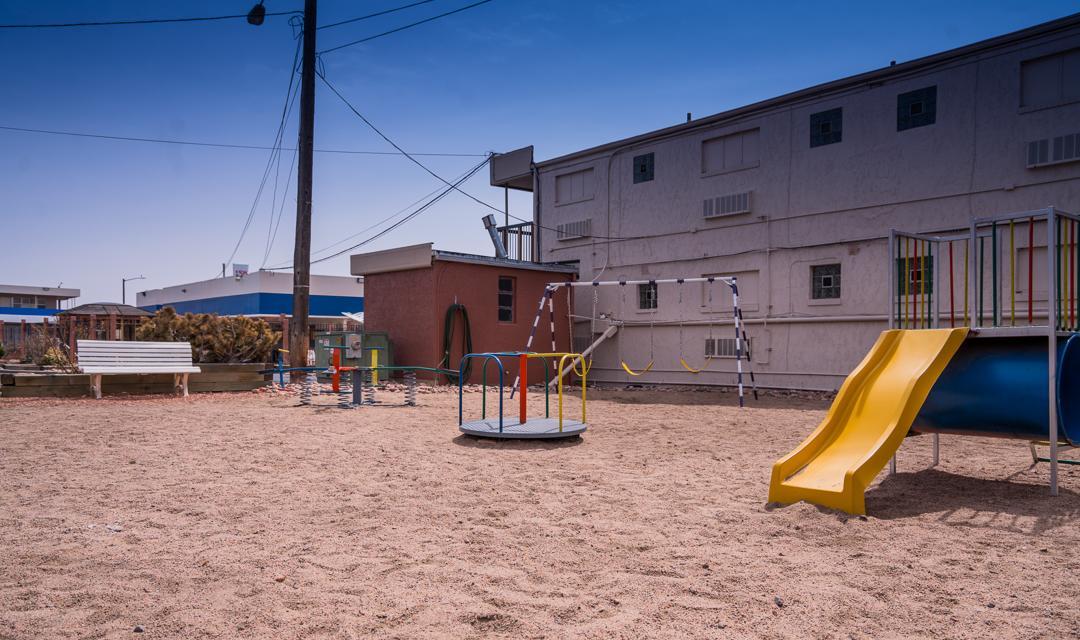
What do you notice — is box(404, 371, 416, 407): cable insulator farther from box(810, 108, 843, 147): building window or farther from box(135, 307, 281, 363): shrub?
box(810, 108, 843, 147): building window

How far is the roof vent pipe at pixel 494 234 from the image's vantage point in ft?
73.5

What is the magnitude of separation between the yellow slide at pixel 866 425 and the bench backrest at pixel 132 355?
11731 millimetres

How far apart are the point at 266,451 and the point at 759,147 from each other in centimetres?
1323

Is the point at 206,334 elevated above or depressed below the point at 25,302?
below

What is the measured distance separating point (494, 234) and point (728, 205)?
783 centimetres

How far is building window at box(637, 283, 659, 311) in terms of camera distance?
1895 centimetres

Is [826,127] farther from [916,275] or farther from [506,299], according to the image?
[506,299]

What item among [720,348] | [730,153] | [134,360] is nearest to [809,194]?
[730,153]

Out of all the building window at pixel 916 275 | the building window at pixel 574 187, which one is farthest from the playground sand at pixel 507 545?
the building window at pixel 574 187

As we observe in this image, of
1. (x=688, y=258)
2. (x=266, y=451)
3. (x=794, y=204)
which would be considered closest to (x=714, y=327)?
(x=688, y=258)

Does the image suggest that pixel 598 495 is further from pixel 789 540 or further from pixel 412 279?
pixel 412 279

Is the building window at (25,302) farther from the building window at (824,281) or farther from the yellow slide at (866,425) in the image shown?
the yellow slide at (866,425)

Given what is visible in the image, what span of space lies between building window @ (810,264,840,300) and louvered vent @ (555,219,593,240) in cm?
641

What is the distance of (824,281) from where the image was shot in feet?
52.4
